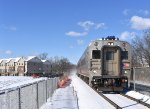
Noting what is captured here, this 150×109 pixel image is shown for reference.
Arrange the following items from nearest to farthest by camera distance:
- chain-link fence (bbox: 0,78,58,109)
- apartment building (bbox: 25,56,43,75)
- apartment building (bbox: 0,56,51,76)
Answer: chain-link fence (bbox: 0,78,58,109), apartment building (bbox: 25,56,43,75), apartment building (bbox: 0,56,51,76)

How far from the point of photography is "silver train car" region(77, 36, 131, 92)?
2888 cm

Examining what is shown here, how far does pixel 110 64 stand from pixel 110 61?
0.75 ft

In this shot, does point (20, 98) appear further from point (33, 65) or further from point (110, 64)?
point (33, 65)

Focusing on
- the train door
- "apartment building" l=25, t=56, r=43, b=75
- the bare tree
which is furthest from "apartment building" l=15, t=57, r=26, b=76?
the train door

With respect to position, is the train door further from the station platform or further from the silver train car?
the station platform

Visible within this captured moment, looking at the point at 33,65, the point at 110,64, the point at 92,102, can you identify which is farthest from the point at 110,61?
the point at 33,65

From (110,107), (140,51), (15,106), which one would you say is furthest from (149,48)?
(15,106)

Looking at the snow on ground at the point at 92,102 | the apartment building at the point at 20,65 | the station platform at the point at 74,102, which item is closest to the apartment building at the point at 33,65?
the apartment building at the point at 20,65

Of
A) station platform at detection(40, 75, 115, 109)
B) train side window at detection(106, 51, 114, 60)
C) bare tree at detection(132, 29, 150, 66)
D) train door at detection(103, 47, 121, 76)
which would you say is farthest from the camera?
bare tree at detection(132, 29, 150, 66)

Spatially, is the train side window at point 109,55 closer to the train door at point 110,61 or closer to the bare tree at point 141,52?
the train door at point 110,61

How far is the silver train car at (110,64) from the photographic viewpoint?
94.7 ft

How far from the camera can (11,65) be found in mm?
195000

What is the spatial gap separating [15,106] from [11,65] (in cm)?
18739

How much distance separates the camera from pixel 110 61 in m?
29.3
